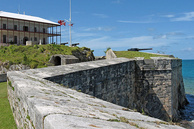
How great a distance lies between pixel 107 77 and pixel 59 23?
27903mm

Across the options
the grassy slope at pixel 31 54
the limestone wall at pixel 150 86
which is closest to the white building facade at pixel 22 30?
the grassy slope at pixel 31 54

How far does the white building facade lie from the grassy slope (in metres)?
6.03

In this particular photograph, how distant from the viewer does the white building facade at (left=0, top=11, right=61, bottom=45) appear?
2960 cm

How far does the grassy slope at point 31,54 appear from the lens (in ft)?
56.7

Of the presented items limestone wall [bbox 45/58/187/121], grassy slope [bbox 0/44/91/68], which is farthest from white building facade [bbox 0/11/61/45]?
limestone wall [bbox 45/58/187/121]

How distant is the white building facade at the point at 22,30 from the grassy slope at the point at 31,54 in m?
6.03

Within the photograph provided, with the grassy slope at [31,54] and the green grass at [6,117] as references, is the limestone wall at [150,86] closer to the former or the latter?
the green grass at [6,117]

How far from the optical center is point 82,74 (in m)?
6.79

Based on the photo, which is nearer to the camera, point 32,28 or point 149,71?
point 149,71

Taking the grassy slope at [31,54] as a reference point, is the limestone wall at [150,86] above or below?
below

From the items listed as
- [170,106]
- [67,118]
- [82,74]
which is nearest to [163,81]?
[170,106]

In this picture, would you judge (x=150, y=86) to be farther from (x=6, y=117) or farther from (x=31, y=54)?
(x=31, y=54)

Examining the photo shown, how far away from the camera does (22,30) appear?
3195 cm

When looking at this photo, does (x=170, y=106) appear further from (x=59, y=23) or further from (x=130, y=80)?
(x=59, y=23)
